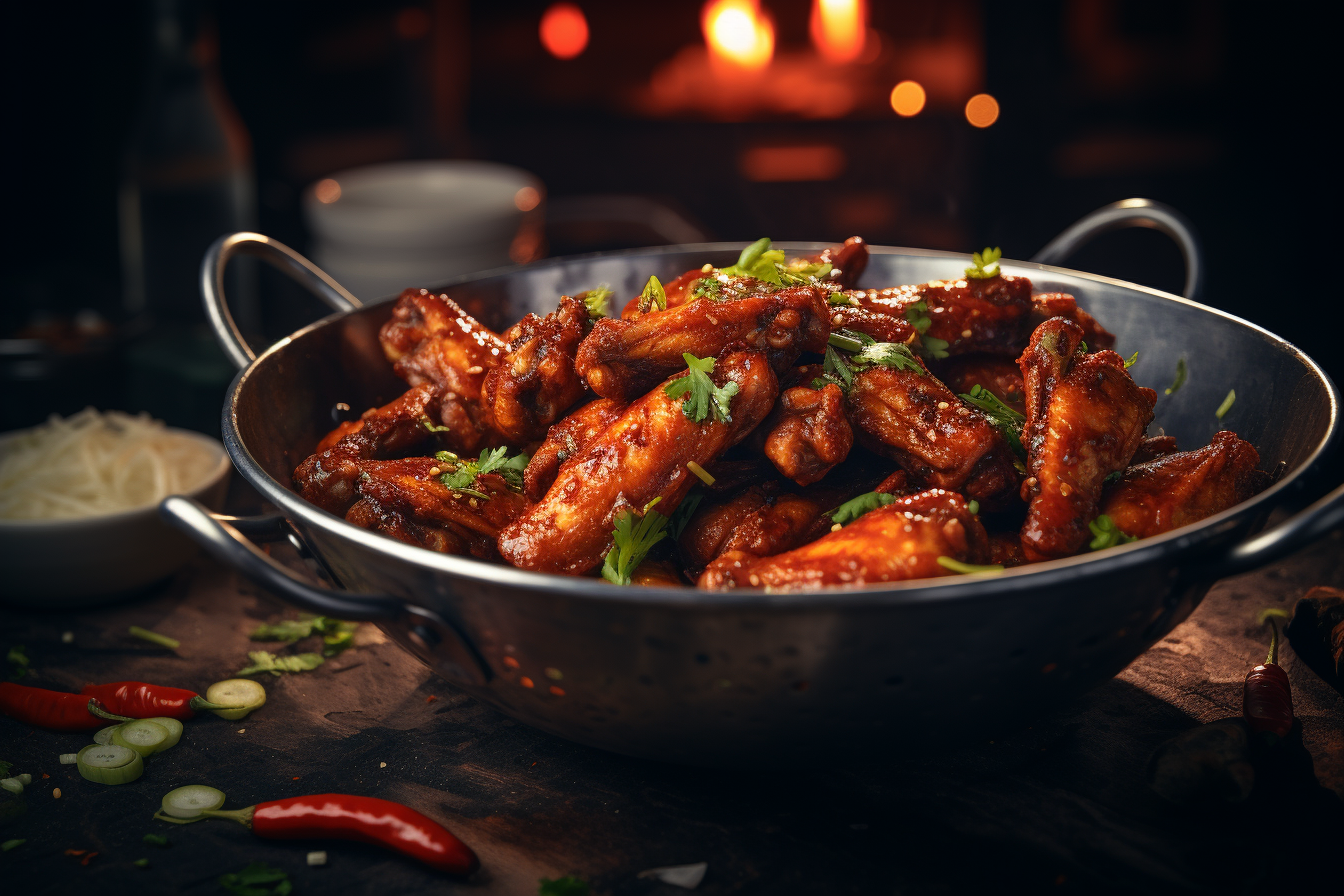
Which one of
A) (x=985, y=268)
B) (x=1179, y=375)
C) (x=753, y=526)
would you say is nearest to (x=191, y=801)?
(x=753, y=526)

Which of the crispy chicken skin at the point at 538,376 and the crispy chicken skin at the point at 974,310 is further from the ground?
the crispy chicken skin at the point at 974,310

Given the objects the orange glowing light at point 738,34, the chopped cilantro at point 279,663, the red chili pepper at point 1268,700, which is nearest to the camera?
the red chili pepper at point 1268,700

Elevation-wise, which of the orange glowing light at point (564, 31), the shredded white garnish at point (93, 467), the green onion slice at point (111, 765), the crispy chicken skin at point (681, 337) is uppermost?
the orange glowing light at point (564, 31)

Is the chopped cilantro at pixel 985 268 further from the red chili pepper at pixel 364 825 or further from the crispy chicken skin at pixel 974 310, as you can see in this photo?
the red chili pepper at pixel 364 825

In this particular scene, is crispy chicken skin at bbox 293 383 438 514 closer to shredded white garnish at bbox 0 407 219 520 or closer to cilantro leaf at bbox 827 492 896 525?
shredded white garnish at bbox 0 407 219 520

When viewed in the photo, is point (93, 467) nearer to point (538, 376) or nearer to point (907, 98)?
point (538, 376)

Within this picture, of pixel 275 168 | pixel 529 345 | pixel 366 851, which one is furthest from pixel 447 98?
pixel 366 851

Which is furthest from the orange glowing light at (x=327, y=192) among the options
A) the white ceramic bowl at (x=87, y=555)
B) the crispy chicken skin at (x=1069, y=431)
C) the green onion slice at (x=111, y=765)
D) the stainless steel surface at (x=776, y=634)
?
the crispy chicken skin at (x=1069, y=431)

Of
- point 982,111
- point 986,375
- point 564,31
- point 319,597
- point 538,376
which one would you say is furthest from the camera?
point 564,31
